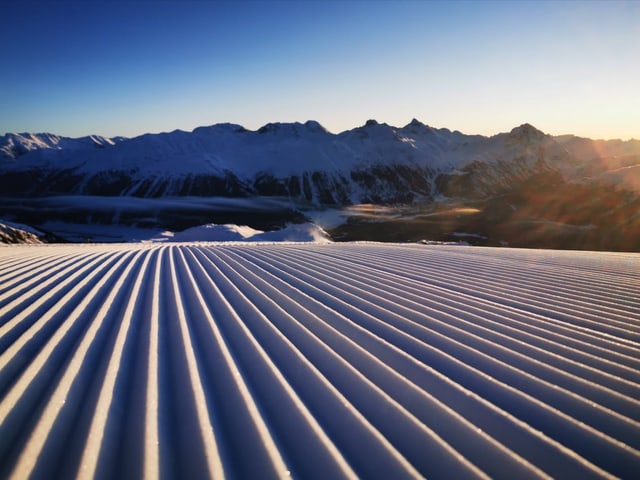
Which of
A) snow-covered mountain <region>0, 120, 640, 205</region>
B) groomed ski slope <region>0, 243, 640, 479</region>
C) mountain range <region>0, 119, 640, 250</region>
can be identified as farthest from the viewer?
snow-covered mountain <region>0, 120, 640, 205</region>

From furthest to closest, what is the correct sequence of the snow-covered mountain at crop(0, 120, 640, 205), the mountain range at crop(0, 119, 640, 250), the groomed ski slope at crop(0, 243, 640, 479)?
1. the snow-covered mountain at crop(0, 120, 640, 205)
2. the mountain range at crop(0, 119, 640, 250)
3. the groomed ski slope at crop(0, 243, 640, 479)

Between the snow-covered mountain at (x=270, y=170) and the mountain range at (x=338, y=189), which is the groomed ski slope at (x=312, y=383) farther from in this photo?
the snow-covered mountain at (x=270, y=170)

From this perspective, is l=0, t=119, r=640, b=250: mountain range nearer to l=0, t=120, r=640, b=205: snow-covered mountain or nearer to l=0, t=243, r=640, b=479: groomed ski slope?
l=0, t=120, r=640, b=205: snow-covered mountain

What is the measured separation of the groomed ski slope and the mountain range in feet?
125

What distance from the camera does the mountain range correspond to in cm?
4545

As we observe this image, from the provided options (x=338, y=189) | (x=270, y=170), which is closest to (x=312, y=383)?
(x=338, y=189)

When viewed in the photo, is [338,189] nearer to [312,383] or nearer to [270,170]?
[270,170]

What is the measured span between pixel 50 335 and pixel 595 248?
41021 mm

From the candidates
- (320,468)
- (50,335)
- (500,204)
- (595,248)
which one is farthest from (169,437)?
(500,204)

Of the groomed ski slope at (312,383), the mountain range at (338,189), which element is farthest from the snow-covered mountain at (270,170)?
the groomed ski slope at (312,383)

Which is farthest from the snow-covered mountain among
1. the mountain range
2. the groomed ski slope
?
the groomed ski slope

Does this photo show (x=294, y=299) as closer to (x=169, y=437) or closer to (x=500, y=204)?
(x=169, y=437)

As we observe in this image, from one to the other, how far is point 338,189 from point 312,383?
463ft

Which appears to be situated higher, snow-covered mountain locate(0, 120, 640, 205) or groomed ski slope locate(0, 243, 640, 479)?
snow-covered mountain locate(0, 120, 640, 205)
